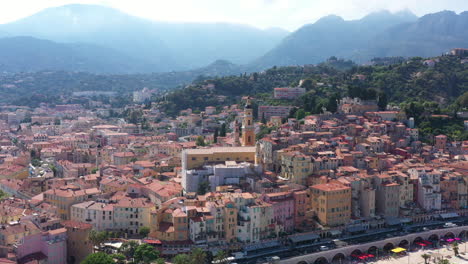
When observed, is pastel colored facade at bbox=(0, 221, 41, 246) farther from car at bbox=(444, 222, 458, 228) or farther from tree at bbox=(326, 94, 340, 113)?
tree at bbox=(326, 94, 340, 113)

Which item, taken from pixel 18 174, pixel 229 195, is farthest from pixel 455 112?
pixel 18 174

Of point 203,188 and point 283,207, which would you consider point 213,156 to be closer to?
point 203,188

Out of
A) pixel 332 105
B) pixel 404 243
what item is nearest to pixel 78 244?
pixel 404 243

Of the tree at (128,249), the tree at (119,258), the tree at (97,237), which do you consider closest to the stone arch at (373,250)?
the tree at (128,249)

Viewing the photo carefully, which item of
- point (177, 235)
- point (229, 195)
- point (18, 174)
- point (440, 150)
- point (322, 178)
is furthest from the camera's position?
point (440, 150)

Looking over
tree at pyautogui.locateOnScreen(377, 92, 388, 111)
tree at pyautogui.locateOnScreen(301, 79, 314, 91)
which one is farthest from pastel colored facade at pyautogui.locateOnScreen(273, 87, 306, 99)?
tree at pyautogui.locateOnScreen(377, 92, 388, 111)

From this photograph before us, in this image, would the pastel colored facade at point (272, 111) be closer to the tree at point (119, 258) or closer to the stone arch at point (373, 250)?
the stone arch at point (373, 250)

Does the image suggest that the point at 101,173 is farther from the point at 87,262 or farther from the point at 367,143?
the point at 367,143
